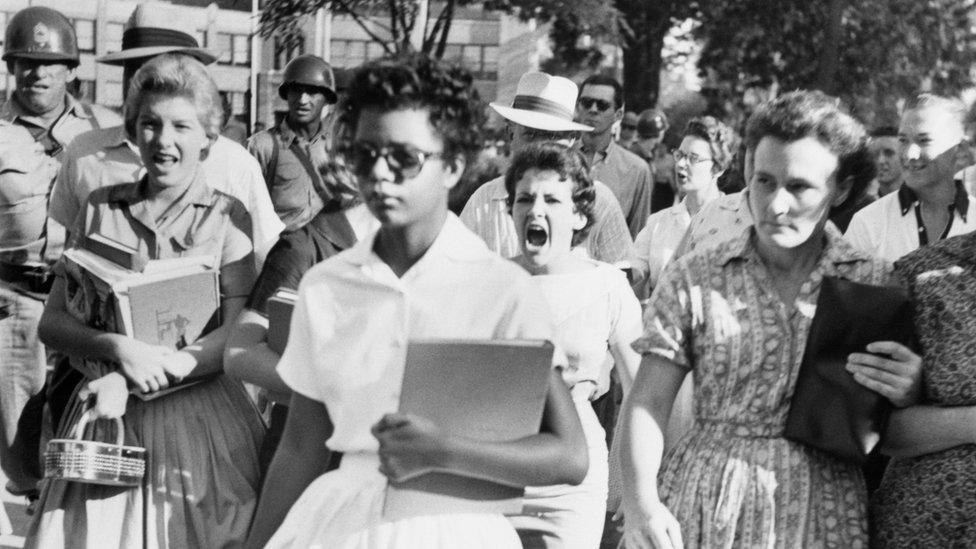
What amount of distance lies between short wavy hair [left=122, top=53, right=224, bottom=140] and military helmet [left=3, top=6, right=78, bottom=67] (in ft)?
10.4

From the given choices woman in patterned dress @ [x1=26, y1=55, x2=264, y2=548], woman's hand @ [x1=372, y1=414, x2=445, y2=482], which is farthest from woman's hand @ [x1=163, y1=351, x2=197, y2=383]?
woman's hand @ [x1=372, y1=414, x2=445, y2=482]

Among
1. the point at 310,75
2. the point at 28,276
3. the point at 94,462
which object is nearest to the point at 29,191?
the point at 28,276

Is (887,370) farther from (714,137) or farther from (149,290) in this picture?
(714,137)

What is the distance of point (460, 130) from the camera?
11.5 ft

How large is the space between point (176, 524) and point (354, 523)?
6.50 feet

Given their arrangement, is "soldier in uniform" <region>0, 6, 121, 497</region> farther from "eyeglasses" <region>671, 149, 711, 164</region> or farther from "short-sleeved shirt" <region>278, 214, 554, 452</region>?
"short-sleeved shirt" <region>278, 214, 554, 452</region>

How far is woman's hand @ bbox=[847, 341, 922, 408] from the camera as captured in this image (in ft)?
12.6

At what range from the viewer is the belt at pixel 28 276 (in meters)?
8.12

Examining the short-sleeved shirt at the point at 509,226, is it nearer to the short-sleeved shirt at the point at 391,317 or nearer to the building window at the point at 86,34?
the short-sleeved shirt at the point at 391,317

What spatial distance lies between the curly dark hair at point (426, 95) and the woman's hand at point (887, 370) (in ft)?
3.40

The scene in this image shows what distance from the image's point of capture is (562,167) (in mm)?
6172

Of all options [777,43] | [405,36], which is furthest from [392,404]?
[777,43]

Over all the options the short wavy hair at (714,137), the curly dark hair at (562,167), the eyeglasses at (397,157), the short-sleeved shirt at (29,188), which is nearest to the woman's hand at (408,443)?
the eyeglasses at (397,157)

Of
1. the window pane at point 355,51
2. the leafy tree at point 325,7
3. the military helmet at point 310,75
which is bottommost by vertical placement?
the window pane at point 355,51
